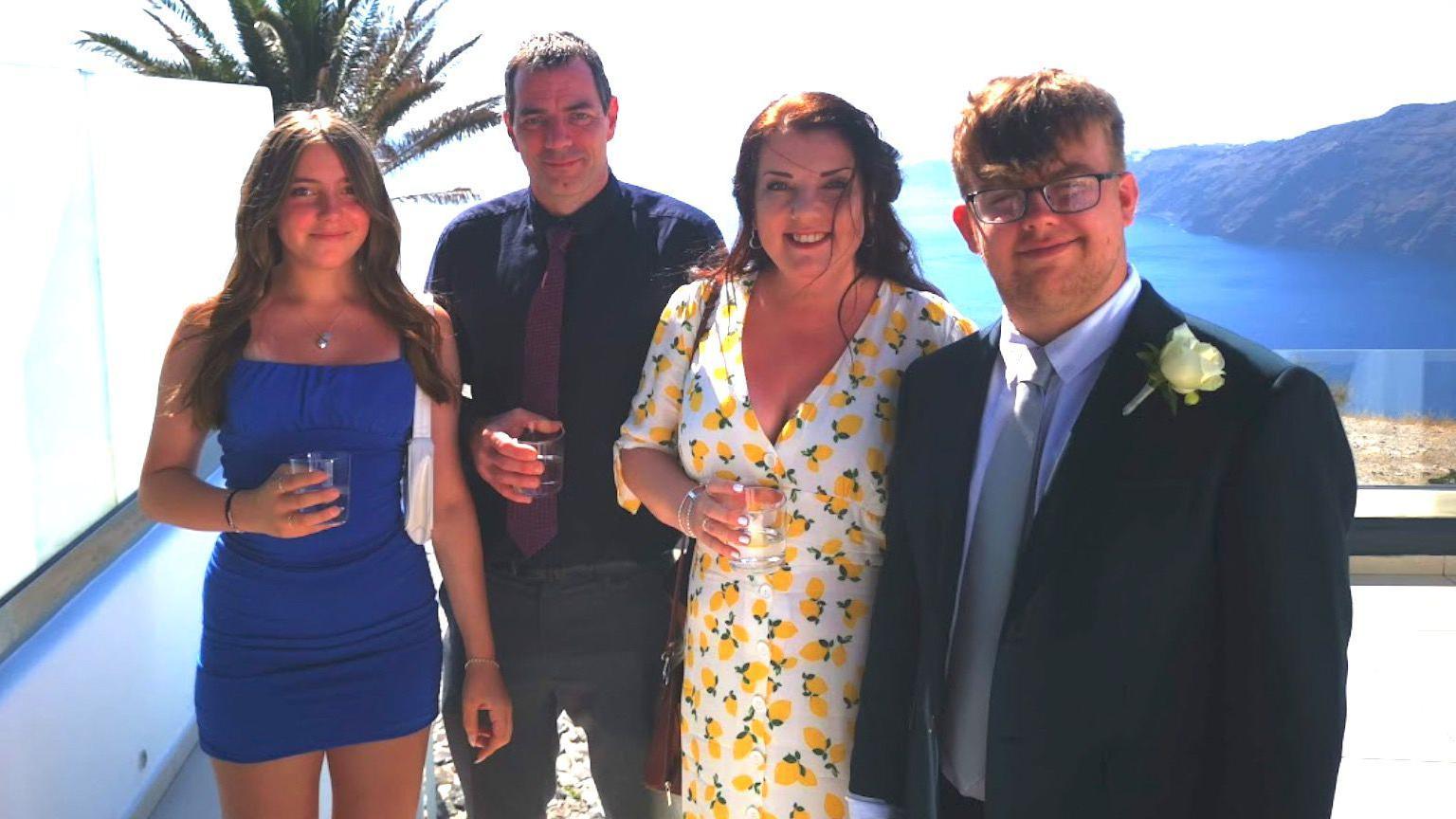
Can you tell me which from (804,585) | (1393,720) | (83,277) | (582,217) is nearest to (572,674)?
(804,585)

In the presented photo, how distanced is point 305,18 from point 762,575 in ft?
48.2

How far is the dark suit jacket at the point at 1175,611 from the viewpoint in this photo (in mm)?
1506

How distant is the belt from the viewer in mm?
2670

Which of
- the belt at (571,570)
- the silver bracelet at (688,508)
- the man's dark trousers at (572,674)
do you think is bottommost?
the man's dark trousers at (572,674)

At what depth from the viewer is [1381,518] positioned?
7.41 m

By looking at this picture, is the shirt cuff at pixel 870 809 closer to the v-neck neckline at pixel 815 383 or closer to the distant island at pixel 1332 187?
the v-neck neckline at pixel 815 383

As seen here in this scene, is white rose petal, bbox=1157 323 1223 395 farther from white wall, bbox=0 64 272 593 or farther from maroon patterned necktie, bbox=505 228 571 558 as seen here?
white wall, bbox=0 64 272 593

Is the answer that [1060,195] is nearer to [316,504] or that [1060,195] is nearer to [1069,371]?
[1069,371]

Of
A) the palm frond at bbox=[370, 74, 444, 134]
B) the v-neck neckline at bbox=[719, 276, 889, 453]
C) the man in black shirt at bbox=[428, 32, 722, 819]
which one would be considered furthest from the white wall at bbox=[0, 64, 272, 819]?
the palm frond at bbox=[370, 74, 444, 134]

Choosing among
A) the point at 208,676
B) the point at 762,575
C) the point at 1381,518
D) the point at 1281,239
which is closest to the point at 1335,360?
the point at 1381,518

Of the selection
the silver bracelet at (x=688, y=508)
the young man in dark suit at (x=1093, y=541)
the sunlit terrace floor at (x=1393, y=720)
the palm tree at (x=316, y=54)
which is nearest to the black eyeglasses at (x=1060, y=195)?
the young man in dark suit at (x=1093, y=541)

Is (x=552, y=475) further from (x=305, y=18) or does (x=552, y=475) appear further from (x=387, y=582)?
(x=305, y=18)

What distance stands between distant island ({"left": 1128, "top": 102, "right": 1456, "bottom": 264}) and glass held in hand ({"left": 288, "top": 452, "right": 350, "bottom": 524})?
28.5 ft

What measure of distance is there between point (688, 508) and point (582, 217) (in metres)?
0.82
